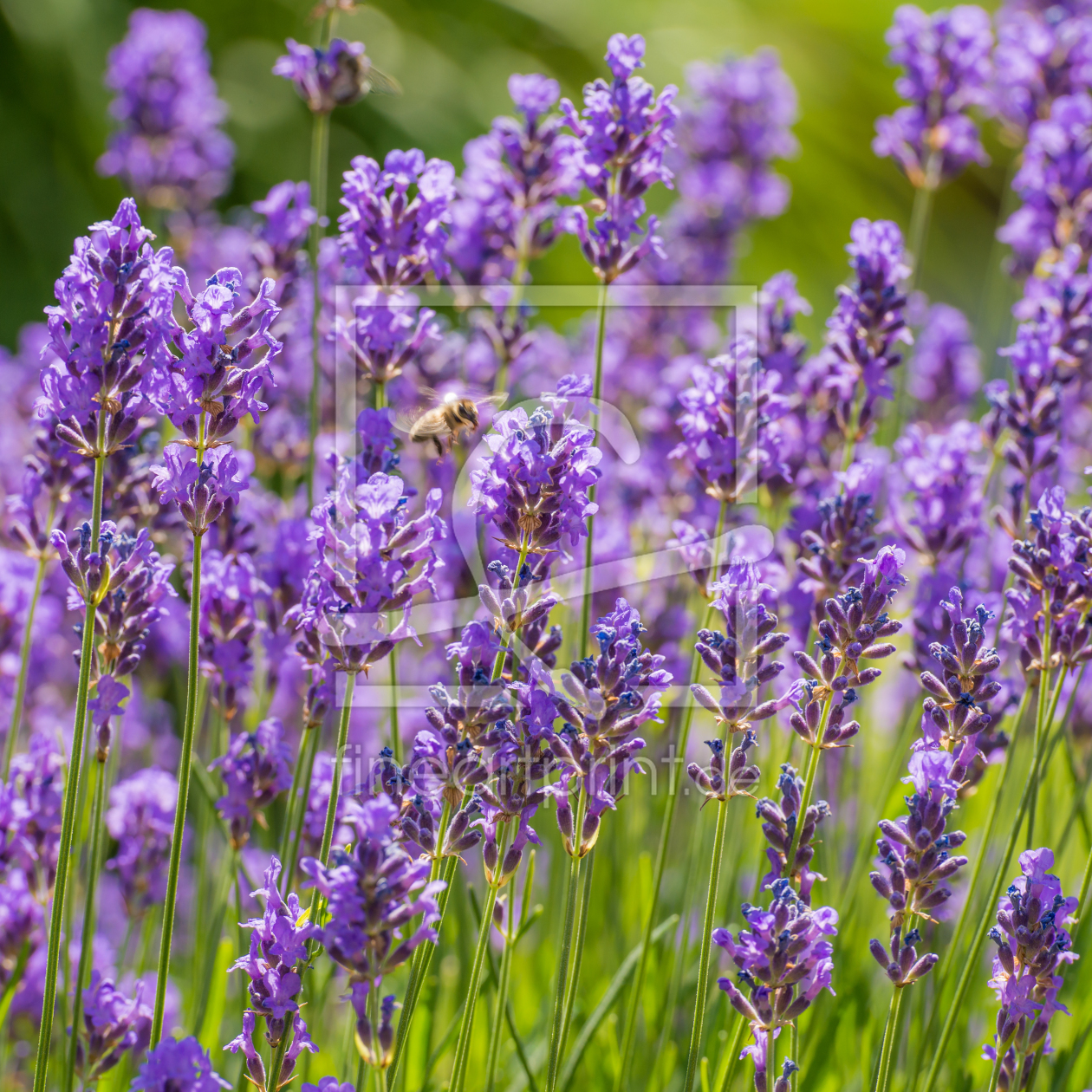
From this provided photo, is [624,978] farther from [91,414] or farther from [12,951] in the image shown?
[91,414]

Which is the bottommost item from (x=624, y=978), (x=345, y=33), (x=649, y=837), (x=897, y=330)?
(x=624, y=978)

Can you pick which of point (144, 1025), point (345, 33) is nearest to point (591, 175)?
point (144, 1025)

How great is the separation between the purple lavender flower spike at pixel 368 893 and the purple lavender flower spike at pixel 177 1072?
21 centimetres

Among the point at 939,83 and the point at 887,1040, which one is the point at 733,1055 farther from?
the point at 939,83

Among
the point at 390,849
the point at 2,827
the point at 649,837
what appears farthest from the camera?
the point at 649,837

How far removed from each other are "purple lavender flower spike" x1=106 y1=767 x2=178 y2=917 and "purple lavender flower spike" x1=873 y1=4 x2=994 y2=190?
2.27 metres

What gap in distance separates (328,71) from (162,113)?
133 cm

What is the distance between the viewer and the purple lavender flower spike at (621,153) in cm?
199

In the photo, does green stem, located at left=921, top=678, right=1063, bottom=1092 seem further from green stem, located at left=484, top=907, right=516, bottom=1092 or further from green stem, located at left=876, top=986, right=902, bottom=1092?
green stem, located at left=484, top=907, right=516, bottom=1092

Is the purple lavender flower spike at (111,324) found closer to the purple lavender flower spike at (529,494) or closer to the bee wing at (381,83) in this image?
the purple lavender flower spike at (529,494)

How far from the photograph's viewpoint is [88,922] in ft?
5.54

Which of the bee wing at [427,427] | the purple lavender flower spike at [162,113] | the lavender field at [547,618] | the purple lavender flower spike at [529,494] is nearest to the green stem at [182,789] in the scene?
the lavender field at [547,618]

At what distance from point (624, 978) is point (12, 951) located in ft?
3.47

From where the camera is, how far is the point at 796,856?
1.51 meters
